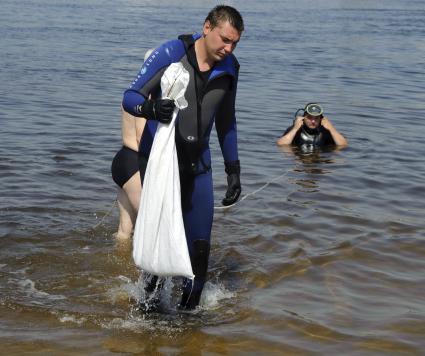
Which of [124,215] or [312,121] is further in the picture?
[312,121]

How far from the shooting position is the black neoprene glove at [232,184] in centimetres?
510

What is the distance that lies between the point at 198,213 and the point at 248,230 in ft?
9.08

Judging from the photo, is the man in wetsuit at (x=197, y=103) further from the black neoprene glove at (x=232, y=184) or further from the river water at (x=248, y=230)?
the river water at (x=248, y=230)

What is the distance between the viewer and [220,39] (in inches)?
177

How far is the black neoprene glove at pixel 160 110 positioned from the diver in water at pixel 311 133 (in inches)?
274

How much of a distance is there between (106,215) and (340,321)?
3139 millimetres

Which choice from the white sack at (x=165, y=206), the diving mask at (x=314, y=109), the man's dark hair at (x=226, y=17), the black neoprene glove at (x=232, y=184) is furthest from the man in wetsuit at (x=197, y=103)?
the diving mask at (x=314, y=109)

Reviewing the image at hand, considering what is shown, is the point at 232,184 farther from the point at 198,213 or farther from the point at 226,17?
the point at 226,17

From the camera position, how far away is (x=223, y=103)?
488 cm

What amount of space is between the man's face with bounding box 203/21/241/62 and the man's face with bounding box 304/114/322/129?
6778 mm

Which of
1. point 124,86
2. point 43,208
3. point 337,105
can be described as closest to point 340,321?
point 43,208

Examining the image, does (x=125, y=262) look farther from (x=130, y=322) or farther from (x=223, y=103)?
(x=223, y=103)

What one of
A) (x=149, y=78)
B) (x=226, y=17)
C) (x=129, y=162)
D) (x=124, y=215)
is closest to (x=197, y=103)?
(x=149, y=78)

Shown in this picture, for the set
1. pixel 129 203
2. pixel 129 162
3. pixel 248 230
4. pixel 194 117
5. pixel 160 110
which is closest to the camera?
pixel 160 110
